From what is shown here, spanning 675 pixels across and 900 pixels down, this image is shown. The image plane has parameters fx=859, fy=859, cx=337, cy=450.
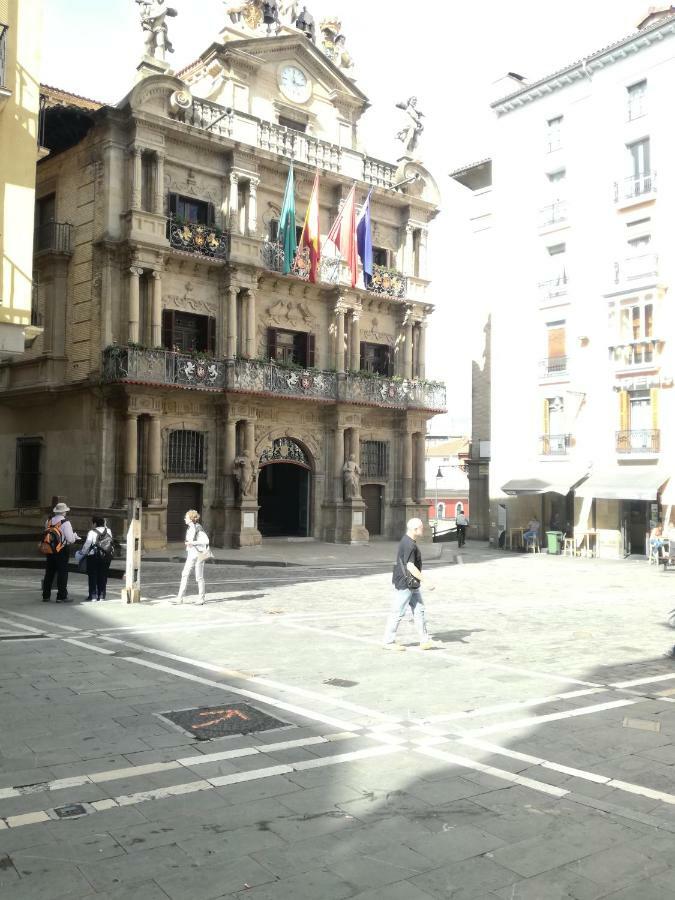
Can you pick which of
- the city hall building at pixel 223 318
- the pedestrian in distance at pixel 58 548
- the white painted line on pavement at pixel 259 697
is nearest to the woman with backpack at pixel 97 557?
the pedestrian in distance at pixel 58 548

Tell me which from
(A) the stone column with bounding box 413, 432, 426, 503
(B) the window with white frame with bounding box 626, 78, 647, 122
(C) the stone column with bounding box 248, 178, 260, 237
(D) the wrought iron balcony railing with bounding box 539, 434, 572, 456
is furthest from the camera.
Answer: (A) the stone column with bounding box 413, 432, 426, 503

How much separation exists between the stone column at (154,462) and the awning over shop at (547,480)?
1340cm

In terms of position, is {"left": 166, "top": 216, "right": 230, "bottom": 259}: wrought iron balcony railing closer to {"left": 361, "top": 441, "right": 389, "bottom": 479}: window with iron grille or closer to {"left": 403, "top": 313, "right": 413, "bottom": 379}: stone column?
{"left": 403, "top": 313, "right": 413, "bottom": 379}: stone column

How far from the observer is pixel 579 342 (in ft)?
105

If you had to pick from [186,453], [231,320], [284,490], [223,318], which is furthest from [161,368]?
[284,490]

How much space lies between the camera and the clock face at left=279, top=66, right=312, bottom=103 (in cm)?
3269

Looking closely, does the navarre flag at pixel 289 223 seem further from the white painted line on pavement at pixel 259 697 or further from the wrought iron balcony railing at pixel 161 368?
the white painted line on pavement at pixel 259 697

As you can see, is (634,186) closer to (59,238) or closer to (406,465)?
(406,465)

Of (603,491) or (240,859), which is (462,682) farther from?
(603,491)

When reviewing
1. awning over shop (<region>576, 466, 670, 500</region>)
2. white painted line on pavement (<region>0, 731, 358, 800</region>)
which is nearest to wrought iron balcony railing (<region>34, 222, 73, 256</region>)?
awning over shop (<region>576, 466, 670, 500</region>)

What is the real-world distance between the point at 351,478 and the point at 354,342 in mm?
5386

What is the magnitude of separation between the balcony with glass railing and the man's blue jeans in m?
21.9

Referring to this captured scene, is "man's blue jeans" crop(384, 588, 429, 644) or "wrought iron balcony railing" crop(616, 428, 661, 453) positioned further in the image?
"wrought iron balcony railing" crop(616, 428, 661, 453)

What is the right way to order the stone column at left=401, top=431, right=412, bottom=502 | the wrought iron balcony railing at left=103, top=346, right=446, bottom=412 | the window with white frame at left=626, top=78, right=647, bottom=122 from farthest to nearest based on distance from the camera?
the stone column at left=401, top=431, right=412, bottom=502 < the window with white frame at left=626, top=78, right=647, bottom=122 < the wrought iron balcony railing at left=103, top=346, right=446, bottom=412
